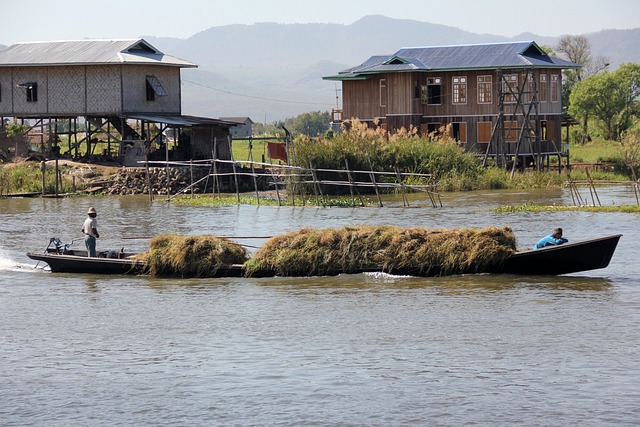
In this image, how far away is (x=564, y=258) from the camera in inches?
846

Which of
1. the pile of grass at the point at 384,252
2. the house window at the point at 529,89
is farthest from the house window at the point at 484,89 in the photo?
the pile of grass at the point at 384,252

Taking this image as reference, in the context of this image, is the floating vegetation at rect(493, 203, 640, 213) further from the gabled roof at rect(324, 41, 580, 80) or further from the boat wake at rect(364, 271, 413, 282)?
the gabled roof at rect(324, 41, 580, 80)

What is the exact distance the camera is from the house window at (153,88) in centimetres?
5135

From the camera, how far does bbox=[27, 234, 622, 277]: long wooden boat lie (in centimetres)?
2108

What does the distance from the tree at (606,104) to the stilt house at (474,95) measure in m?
13.8

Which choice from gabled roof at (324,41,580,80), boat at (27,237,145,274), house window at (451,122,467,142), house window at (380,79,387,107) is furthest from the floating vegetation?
house window at (380,79,387,107)

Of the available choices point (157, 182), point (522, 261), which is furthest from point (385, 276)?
point (157, 182)

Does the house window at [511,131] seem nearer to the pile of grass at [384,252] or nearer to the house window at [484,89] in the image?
the house window at [484,89]

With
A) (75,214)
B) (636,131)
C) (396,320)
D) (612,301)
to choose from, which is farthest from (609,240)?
(636,131)

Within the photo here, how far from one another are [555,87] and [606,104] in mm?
16060

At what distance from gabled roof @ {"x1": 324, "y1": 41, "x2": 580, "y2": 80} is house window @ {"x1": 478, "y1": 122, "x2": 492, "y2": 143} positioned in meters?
2.98

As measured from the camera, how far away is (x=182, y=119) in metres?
51.6

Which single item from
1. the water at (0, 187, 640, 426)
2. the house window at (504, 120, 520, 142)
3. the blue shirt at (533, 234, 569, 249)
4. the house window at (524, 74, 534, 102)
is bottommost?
the water at (0, 187, 640, 426)

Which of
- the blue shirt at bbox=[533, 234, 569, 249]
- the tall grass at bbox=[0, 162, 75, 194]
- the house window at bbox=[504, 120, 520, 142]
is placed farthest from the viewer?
the house window at bbox=[504, 120, 520, 142]
